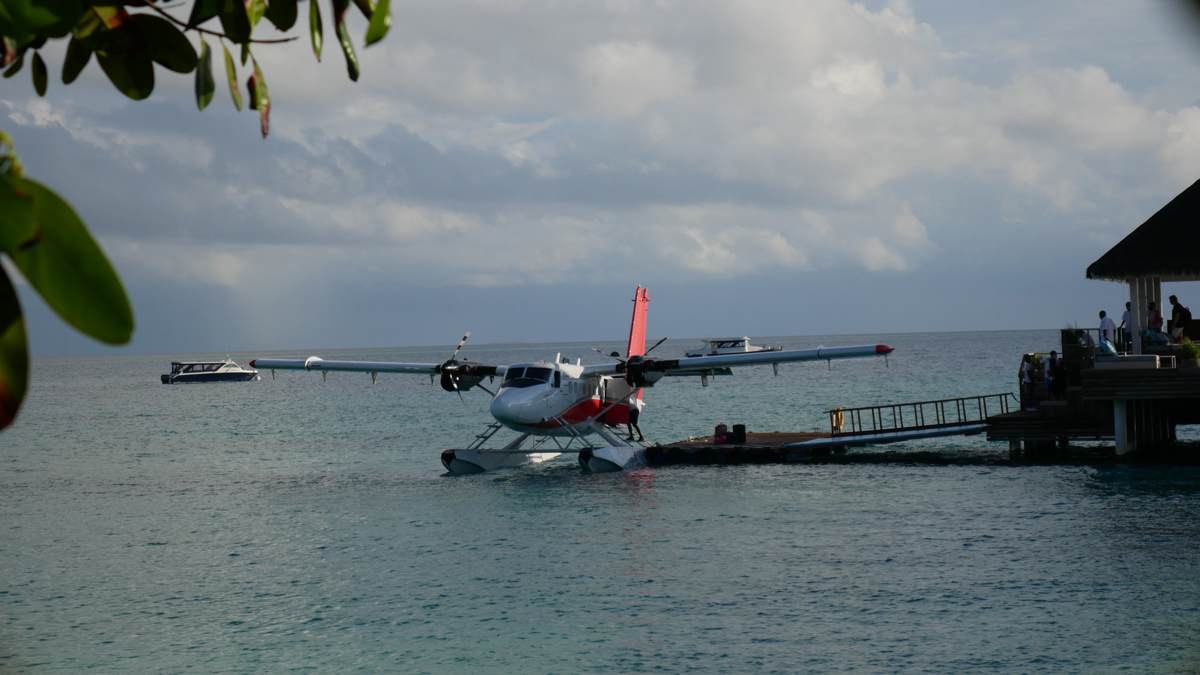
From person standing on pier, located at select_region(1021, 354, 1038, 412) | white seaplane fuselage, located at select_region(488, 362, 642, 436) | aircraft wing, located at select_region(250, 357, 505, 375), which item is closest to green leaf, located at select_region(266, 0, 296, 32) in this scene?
white seaplane fuselage, located at select_region(488, 362, 642, 436)

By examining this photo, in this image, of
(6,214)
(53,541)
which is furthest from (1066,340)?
(6,214)

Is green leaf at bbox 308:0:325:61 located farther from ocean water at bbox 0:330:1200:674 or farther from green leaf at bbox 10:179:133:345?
ocean water at bbox 0:330:1200:674

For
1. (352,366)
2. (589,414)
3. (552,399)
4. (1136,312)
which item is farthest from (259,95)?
(352,366)

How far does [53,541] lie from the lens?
74.0ft

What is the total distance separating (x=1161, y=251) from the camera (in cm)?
2398

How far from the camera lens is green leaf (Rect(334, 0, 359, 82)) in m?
1.32

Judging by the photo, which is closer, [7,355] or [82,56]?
[7,355]

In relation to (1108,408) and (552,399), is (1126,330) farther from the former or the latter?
(552,399)

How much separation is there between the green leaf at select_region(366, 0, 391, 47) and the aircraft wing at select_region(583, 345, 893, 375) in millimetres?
24847

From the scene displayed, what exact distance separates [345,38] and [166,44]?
248 millimetres

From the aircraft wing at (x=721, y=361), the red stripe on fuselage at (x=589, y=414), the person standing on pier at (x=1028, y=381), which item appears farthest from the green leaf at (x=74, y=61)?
the person standing on pier at (x=1028, y=381)

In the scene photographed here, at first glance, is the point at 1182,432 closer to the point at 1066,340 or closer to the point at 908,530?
the point at 1066,340

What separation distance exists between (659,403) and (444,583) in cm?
6021

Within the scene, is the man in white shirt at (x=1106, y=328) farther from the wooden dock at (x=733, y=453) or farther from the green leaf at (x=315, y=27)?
the green leaf at (x=315, y=27)
